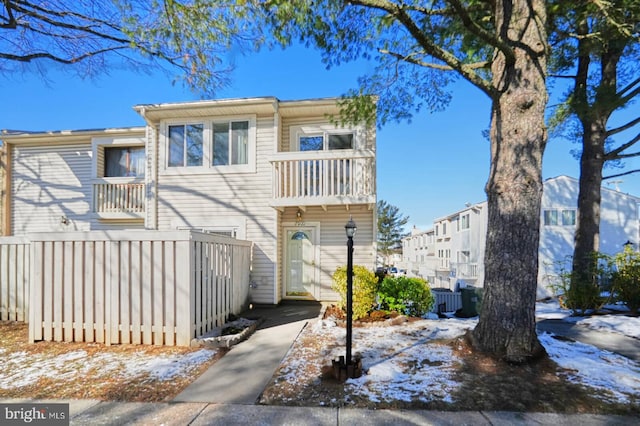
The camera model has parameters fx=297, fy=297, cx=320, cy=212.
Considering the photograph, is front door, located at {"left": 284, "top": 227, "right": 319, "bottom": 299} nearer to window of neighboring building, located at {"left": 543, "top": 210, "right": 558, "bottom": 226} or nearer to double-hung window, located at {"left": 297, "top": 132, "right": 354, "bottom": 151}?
double-hung window, located at {"left": 297, "top": 132, "right": 354, "bottom": 151}

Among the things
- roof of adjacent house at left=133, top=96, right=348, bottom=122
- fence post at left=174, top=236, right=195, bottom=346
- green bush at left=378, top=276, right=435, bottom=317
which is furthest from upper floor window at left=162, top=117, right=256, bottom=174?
green bush at left=378, top=276, right=435, bottom=317

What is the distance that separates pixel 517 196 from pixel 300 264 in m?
5.69

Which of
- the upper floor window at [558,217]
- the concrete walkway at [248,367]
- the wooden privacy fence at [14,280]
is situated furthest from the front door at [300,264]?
the upper floor window at [558,217]

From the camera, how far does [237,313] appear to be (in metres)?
6.81

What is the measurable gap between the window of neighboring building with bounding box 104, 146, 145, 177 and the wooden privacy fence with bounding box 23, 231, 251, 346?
5595 mm

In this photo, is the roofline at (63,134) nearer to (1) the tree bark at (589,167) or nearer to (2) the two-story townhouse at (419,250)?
(1) the tree bark at (589,167)

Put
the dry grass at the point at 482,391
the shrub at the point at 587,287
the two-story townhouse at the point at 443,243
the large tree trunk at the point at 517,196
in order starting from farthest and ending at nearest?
the two-story townhouse at the point at 443,243
the shrub at the point at 587,287
the large tree trunk at the point at 517,196
the dry grass at the point at 482,391

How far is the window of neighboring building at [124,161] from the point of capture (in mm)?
10180

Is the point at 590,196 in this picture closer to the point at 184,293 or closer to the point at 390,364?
the point at 390,364

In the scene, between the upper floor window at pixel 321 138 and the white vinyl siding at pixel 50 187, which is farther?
the white vinyl siding at pixel 50 187

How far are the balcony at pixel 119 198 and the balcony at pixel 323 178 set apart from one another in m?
4.90

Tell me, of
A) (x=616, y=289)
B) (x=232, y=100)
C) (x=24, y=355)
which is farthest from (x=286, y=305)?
(x=616, y=289)

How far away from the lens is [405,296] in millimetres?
6617

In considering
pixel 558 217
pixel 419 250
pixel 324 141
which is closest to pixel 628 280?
pixel 324 141
